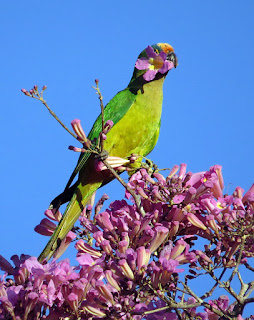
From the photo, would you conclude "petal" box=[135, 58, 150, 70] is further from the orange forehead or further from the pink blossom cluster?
the orange forehead

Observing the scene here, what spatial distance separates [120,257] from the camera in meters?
2.20

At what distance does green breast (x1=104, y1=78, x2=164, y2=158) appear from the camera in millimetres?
4672

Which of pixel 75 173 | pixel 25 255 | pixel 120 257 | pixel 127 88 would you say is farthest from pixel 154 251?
pixel 127 88

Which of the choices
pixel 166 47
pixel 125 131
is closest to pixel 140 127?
pixel 125 131

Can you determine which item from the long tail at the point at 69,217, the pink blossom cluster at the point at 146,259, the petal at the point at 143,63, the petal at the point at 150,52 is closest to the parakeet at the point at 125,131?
the long tail at the point at 69,217

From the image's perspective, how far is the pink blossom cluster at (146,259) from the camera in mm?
2109

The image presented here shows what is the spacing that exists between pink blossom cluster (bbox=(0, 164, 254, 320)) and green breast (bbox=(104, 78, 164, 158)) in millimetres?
1965

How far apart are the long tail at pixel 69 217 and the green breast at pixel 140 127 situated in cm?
45

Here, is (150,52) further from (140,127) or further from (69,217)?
(140,127)

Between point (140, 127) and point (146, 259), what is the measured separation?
2.78m

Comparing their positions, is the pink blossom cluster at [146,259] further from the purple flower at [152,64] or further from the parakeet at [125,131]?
the parakeet at [125,131]

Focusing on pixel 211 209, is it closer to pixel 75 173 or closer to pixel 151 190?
pixel 151 190

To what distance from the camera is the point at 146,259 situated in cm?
215

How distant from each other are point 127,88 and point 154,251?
3.19 meters
